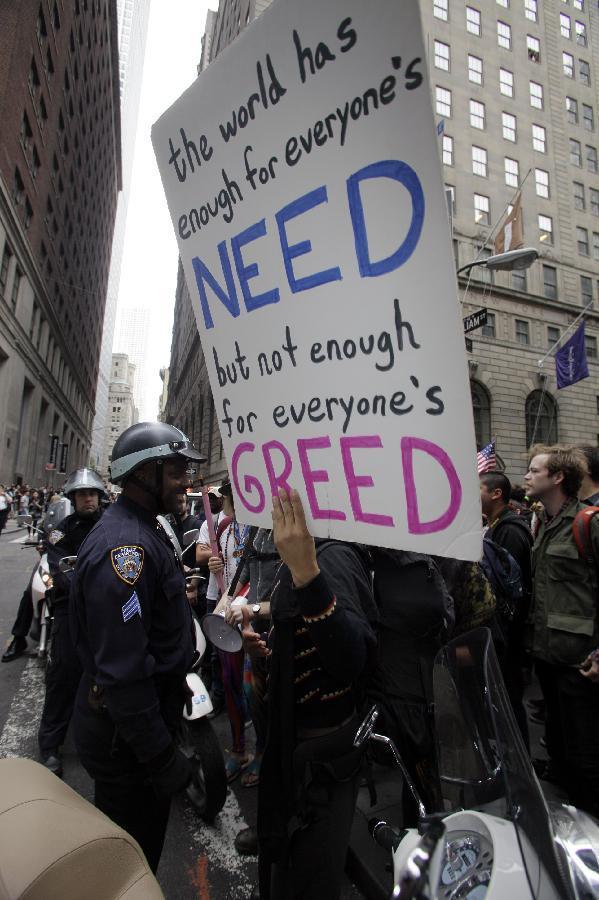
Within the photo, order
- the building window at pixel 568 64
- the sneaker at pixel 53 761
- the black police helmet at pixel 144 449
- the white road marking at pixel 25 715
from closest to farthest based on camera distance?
1. the black police helmet at pixel 144 449
2. the sneaker at pixel 53 761
3. the white road marking at pixel 25 715
4. the building window at pixel 568 64

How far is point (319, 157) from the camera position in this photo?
1.35 m

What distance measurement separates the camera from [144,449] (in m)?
2.18

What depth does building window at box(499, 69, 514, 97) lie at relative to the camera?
29641 mm

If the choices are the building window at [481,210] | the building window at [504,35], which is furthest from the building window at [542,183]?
the building window at [504,35]

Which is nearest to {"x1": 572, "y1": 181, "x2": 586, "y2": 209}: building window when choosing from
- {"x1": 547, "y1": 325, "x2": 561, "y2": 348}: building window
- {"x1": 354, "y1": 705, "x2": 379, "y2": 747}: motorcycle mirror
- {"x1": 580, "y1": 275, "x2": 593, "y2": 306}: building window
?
{"x1": 580, "y1": 275, "x2": 593, "y2": 306}: building window

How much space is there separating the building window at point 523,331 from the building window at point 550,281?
2.83m

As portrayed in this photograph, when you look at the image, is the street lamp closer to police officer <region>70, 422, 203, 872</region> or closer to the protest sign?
the protest sign

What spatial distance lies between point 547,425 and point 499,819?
3051 centimetres

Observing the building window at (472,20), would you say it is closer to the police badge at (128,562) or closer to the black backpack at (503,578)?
the black backpack at (503,578)

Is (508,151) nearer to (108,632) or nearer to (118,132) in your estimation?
(108,632)

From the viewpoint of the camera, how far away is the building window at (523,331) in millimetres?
28156

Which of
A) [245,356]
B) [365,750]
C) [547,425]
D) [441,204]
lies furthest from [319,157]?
[547,425]

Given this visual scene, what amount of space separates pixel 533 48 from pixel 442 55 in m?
7.56

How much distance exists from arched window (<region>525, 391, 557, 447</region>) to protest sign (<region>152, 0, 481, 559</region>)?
2883cm
